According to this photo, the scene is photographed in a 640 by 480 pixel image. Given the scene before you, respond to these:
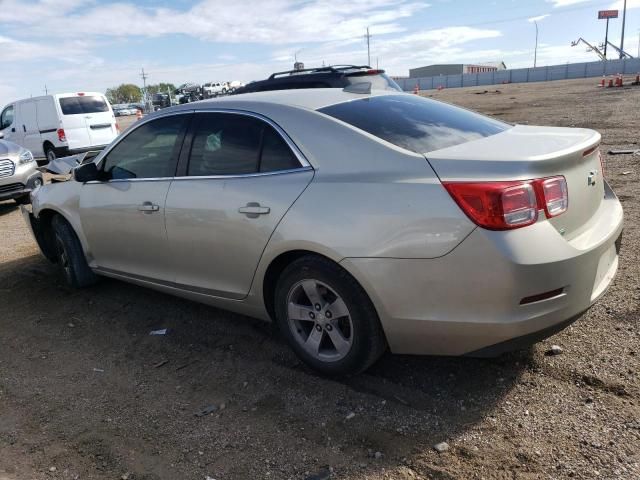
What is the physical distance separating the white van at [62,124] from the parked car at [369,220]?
11.6 meters

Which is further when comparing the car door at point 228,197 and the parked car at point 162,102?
the parked car at point 162,102

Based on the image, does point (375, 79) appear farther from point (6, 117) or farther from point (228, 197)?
point (6, 117)

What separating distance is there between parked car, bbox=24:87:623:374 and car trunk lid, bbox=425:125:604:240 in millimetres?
11

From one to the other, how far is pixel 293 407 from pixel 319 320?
0.51m

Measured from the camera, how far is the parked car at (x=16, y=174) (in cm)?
952

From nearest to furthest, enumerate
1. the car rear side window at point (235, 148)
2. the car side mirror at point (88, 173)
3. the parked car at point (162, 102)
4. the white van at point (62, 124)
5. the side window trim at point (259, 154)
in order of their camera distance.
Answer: the side window trim at point (259, 154) < the car rear side window at point (235, 148) < the car side mirror at point (88, 173) < the white van at point (62, 124) < the parked car at point (162, 102)

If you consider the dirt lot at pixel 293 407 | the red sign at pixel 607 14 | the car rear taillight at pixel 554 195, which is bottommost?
the dirt lot at pixel 293 407

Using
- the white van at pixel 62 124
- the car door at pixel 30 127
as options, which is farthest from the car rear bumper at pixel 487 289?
the car door at pixel 30 127

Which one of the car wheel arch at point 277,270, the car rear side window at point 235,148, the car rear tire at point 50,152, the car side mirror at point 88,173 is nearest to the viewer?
the car wheel arch at point 277,270

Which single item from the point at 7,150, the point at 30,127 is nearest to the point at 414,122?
the point at 7,150

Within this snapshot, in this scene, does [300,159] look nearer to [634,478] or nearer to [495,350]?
[495,350]

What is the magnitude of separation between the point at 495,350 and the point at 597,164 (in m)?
1.35

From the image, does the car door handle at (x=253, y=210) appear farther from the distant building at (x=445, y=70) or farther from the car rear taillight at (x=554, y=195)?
the distant building at (x=445, y=70)

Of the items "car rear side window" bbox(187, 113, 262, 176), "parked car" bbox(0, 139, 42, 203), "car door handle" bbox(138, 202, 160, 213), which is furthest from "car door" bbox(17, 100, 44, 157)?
"car rear side window" bbox(187, 113, 262, 176)
